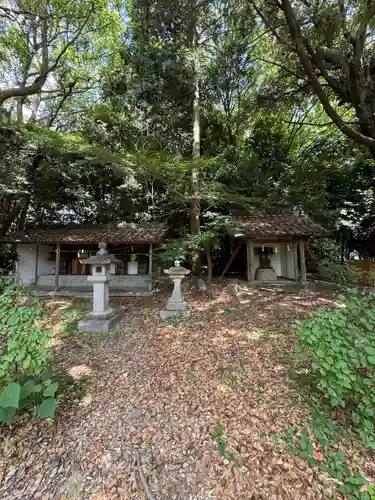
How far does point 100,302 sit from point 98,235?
4.26 metres

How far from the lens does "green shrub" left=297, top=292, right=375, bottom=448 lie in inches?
98.4

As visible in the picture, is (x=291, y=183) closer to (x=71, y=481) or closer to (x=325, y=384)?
(x=325, y=384)

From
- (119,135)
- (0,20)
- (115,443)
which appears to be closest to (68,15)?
(0,20)

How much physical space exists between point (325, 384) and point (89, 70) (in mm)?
14876

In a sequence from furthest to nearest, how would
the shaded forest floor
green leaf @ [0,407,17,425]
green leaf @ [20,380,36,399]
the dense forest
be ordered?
the dense forest
green leaf @ [20,380,36,399]
green leaf @ [0,407,17,425]
the shaded forest floor

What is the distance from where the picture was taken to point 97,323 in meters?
5.55

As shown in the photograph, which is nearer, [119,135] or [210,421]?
[210,421]

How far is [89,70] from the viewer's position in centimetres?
1166

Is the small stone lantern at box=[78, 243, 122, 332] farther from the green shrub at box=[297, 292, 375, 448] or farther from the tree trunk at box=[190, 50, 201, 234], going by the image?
the green shrub at box=[297, 292, 375, 448]

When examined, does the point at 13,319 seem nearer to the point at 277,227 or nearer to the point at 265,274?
the point at 277,227

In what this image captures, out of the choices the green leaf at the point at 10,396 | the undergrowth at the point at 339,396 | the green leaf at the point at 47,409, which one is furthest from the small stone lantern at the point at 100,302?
the undergrowth at the point at 339,396

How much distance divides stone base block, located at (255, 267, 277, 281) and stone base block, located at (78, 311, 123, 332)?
20.4 feet

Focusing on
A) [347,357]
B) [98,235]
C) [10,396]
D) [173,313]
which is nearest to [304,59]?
[347,357]

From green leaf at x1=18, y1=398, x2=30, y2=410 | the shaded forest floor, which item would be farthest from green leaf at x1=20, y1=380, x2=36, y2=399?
the shaded forest floor
